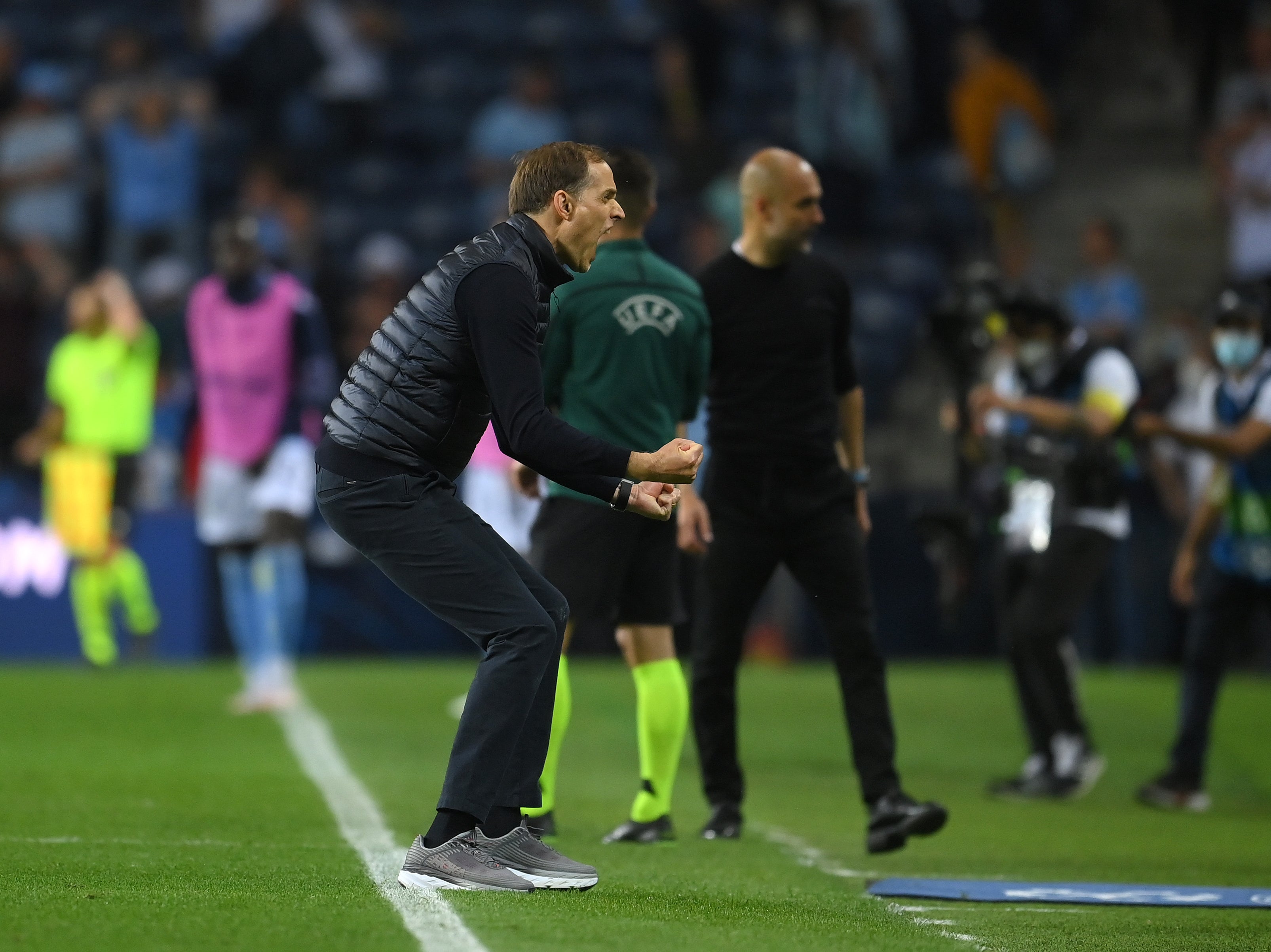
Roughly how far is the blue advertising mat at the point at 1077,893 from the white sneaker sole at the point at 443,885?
1270 mm

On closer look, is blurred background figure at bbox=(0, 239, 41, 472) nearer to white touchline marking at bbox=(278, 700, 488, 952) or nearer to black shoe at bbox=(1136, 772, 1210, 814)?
white touchline marking at bbox=(278, 700, 488, 952)

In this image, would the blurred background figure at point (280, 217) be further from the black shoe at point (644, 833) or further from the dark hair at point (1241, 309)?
the black shoe at point (644, 833)

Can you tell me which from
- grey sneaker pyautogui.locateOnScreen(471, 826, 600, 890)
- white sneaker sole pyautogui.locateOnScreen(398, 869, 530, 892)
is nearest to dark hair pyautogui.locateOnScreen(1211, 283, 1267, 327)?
grey sneaker pyautogui.locateOnScreen(471, 826, 600, 890)

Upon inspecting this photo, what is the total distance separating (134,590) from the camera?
47.0 feet

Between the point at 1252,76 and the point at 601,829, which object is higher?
the point at 1252,76

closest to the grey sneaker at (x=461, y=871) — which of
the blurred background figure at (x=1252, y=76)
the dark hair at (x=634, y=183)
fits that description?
the dark hair at (x=634, y=183)

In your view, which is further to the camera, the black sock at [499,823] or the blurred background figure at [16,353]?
the blurred background figure at [16,353]

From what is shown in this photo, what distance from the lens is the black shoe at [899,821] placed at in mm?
6629

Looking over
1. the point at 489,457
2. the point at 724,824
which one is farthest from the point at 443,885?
the point at 489,457

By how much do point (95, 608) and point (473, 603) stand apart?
9.47 meters

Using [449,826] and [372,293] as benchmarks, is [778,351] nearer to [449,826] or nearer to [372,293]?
[449,826]

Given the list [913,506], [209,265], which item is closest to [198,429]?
[209,265]

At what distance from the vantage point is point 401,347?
5.22 metres

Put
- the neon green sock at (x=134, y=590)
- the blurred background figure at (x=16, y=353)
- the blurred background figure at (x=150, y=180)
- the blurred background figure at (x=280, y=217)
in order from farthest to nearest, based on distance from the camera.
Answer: the blurred background figure at (x=150, y=180)
the blurred background figure at (x=280, y=217)
the blurred background figure at (x=16, y=353)
the neon green sock at (x=134, y=590)
